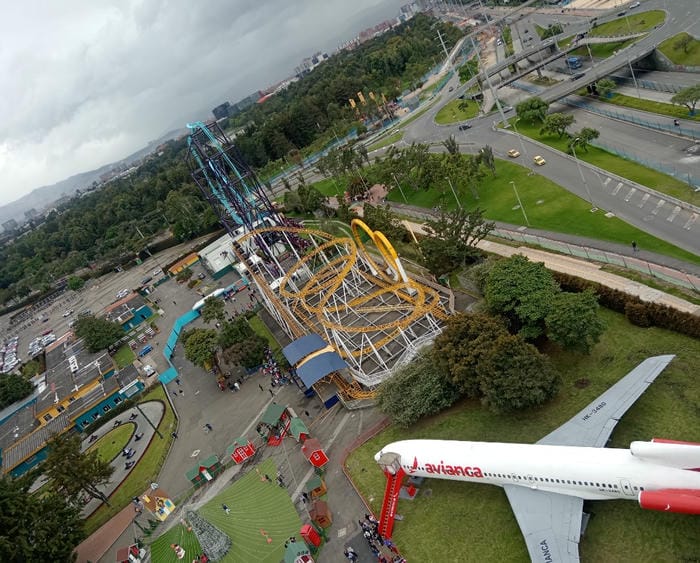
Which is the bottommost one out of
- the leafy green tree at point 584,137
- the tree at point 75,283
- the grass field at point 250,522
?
the grass field at point 250,522

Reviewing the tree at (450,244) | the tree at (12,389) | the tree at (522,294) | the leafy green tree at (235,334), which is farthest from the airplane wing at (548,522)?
the tree at (12,389)

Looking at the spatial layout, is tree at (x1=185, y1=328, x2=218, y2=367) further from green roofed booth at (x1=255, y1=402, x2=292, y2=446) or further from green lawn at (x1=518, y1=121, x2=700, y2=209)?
green lawn at (x1=518, y1=121, x2=700, y2=209)

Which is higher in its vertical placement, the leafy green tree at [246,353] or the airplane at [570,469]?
the leafy green tree at [246,353]

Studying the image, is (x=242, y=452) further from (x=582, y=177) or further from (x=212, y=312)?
(x=582, y=177)

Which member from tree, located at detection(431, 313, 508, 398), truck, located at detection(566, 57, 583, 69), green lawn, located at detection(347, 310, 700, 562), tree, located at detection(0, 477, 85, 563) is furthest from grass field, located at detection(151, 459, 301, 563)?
truck, located at detection(566, 57, 583, 69)

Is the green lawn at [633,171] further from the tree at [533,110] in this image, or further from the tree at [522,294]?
the tree at [522,294]

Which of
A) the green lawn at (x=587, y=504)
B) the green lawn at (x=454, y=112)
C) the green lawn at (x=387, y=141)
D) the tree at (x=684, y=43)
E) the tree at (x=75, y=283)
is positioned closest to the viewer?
the green lawn at (x=587, y=504)

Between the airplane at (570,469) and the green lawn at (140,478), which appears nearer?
the airplane at (570,469)
